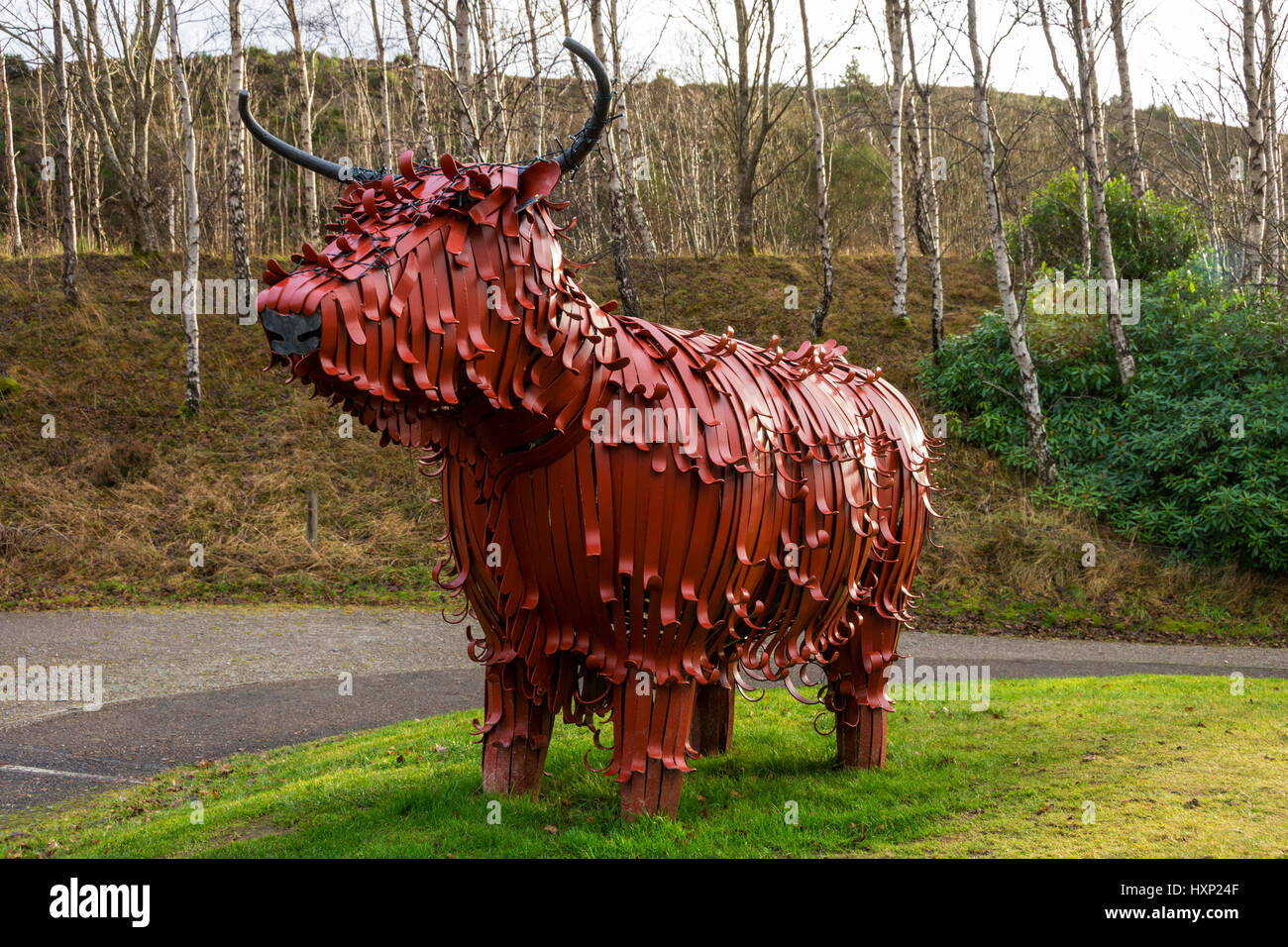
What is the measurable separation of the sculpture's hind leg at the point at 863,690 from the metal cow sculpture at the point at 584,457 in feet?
0.63

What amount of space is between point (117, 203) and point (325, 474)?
2256 cm

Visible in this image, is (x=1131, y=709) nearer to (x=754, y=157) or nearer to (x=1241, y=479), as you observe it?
(x=1241, y=479)

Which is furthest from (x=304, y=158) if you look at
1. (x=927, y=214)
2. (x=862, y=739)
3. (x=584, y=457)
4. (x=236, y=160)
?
(x=927, y=214)

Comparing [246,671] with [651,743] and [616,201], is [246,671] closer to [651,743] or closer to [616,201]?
[651,743]

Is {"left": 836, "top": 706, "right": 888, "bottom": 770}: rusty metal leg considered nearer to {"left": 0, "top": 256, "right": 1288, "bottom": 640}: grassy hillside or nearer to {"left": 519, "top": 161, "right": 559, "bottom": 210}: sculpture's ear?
{"left": 519, "top": 161, "right": 559, "bottom": 210}: sculpture's ear

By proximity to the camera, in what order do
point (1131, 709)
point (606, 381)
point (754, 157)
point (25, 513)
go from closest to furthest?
1. point (606, 381)
2. point (1131, 709)
3. point (25, 513)
4. point (754, 157)

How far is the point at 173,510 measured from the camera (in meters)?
14.5

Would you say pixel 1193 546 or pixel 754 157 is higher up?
pixel 754 157

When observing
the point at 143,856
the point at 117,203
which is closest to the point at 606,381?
the point at 143,856

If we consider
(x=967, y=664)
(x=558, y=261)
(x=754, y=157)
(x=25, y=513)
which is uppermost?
(x=754, y=157)

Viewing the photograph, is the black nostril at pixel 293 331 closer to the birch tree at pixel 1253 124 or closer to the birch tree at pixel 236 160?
the birch tree at pixel 1253 124

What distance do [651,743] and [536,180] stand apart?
225 centimetres

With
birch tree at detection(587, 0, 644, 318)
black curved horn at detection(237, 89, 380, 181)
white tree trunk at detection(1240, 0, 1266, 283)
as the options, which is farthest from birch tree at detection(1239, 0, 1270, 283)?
black curved horn at detection(237, 89, 380, 181)

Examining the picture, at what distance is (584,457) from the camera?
377 centimetres
